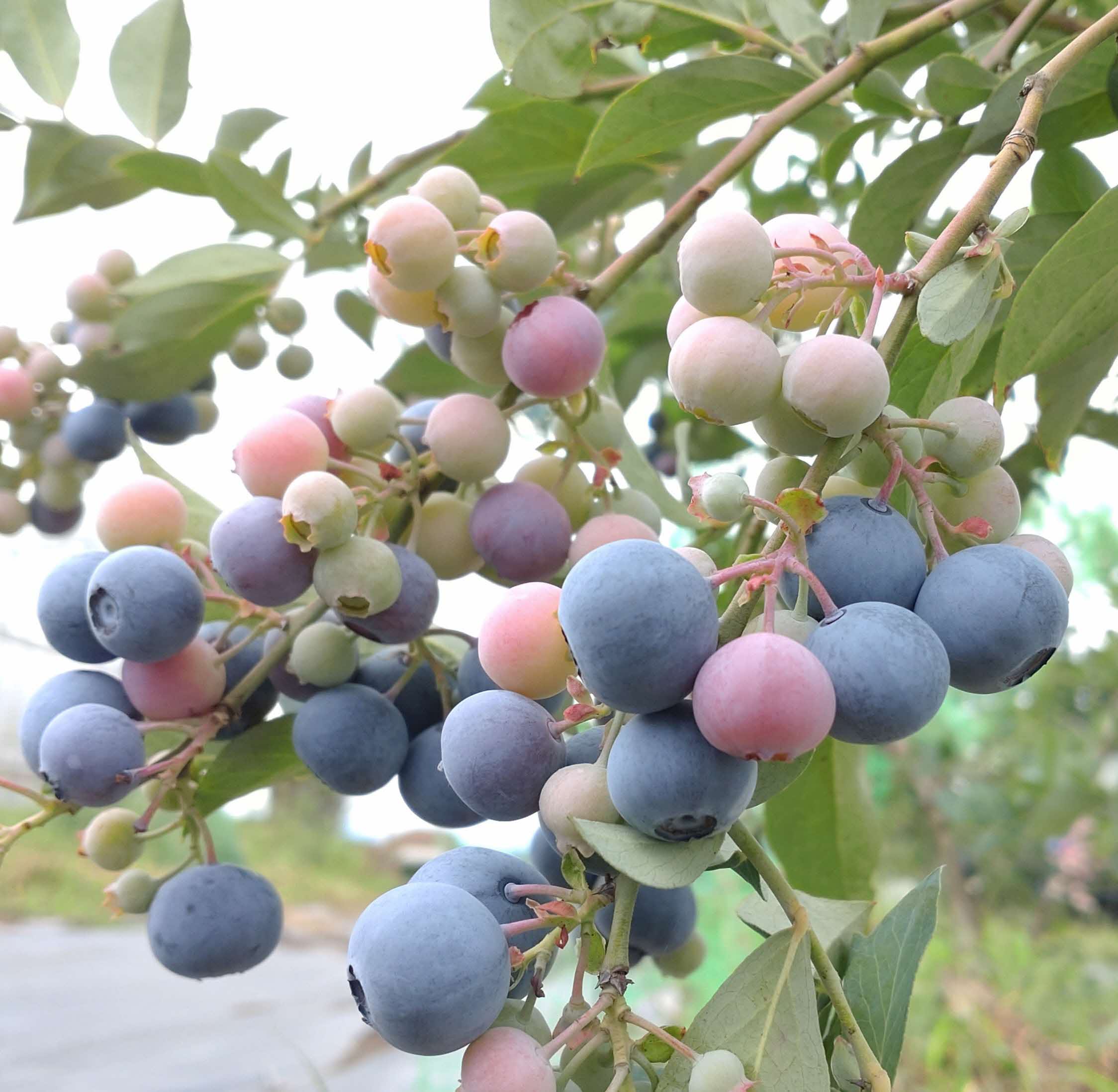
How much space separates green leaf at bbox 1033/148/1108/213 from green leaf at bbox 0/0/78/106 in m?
0.80

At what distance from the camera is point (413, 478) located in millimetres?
646

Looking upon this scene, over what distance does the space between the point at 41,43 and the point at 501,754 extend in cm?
84

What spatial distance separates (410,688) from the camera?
674 millimetres

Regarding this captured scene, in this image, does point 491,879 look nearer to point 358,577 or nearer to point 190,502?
point 358,577

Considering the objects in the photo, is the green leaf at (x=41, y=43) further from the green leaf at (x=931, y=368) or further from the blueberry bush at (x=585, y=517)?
the green leaf at (x=931, y=368)

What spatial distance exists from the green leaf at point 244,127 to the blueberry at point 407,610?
0.63 metres

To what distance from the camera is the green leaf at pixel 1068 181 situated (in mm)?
740

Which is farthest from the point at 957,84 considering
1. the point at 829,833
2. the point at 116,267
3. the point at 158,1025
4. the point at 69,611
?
the point at 158,1025

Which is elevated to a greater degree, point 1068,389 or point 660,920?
point 1068,389

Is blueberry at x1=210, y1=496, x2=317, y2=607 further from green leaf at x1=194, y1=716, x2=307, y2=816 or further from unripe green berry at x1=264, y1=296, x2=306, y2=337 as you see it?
unripe green berry at x1=264, y1=296, x2=306, y2=337

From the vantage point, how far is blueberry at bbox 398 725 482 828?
62 centimetres

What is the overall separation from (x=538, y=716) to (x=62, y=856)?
1146 cm

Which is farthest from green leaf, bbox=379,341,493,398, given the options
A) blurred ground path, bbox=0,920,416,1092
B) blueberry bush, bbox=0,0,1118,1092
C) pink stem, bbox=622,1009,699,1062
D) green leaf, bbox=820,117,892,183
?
blurred ground path, bbox=0,920,416,1092

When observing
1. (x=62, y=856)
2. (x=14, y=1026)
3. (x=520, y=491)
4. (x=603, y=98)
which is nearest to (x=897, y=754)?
(x=603, y=98)
